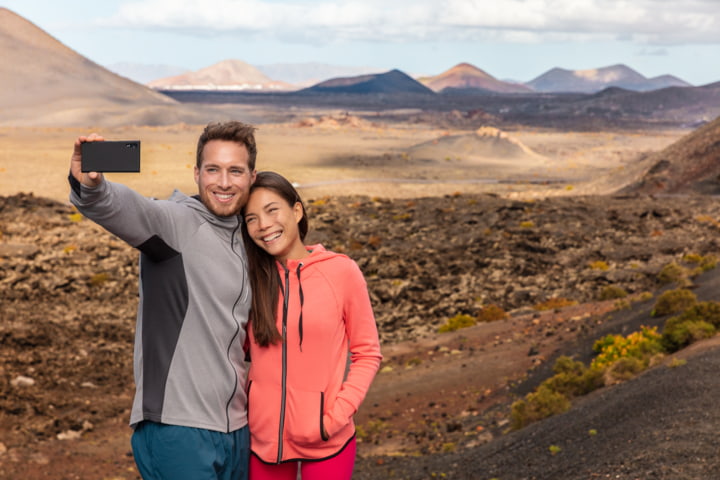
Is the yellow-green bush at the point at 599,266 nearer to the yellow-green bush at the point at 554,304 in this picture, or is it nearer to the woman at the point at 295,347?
the yellow-green bush at the point at 554,304

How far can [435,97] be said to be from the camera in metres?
190

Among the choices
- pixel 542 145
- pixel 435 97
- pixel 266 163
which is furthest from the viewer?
pixel 435 97

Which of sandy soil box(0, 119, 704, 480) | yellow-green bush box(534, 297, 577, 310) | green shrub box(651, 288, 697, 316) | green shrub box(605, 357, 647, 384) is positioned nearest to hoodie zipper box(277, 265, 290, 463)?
sandy soil box(0, 119, 704, 480)

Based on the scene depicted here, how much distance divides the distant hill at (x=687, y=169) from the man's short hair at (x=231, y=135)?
3109cm

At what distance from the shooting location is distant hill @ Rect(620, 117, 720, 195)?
104 feet

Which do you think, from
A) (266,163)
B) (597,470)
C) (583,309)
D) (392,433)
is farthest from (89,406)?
(266,163)

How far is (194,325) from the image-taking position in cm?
262

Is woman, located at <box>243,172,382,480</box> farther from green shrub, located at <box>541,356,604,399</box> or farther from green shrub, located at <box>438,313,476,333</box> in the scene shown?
green shrub, located at <box>438,313,476,333</box>

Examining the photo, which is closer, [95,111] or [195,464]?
[195,464]

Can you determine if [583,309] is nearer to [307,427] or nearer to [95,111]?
[307,427]

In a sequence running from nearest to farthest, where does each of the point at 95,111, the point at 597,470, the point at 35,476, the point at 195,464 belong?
1. the point at 195,464
2. the point at 597,470
3. the point at 35,476
4. the point at 95,111

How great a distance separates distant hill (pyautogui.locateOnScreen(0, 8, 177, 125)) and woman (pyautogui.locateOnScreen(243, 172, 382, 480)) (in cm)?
8945

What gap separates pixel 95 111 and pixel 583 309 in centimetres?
8641

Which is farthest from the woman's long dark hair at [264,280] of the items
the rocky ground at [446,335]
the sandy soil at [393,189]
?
the sandy soil at [393,189]
